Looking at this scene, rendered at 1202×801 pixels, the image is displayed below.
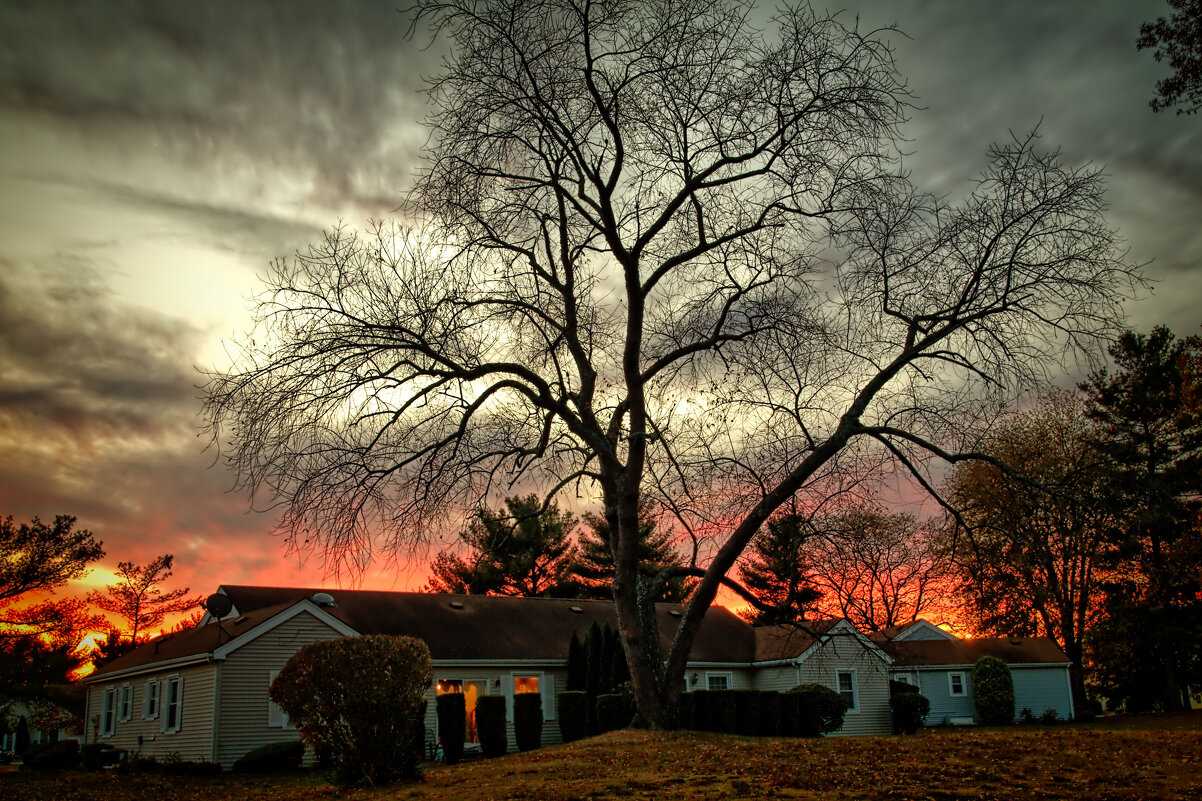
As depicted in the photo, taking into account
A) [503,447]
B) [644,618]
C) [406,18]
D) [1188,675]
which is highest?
[406,18]

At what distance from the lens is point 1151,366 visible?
34.7 meters

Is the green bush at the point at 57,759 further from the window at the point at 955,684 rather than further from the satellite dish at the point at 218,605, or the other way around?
the window at the point at 955,684

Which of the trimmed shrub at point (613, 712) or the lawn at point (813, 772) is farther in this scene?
the trimmed shrub at point (613, 712)

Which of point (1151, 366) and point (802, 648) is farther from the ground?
point (1151, 366)

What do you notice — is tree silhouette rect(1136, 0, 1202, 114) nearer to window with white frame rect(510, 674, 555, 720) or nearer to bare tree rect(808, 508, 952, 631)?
bare tree rect(808, 508, 952, 631)

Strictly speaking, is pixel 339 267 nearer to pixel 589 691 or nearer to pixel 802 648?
pixel 589 691

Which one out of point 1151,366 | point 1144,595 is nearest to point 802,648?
point 1144,595

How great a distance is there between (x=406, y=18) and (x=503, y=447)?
20.9 feet

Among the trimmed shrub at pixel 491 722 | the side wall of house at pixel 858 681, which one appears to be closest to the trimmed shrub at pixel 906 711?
the side wall of house at pixel 858 681

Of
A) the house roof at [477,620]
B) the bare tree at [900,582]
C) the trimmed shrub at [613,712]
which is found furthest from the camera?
the bare tree at [900,582]

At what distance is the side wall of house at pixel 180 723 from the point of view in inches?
785

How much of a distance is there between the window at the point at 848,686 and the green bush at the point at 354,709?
21026 mm

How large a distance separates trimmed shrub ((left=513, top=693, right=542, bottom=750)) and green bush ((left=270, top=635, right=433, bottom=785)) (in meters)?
9.09

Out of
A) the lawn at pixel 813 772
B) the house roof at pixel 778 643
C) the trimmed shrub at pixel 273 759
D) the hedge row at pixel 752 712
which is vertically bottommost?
the trimmed shrub at pixel 273 759
